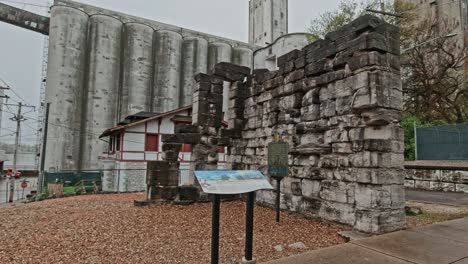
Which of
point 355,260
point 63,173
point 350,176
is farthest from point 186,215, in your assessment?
point 63,173

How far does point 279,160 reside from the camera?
6625mm

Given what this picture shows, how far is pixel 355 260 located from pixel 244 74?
7759 mm

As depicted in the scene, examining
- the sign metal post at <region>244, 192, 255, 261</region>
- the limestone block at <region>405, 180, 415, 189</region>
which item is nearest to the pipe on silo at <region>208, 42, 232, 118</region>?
the limestone block at <region>405, 180, 415, 189</region>

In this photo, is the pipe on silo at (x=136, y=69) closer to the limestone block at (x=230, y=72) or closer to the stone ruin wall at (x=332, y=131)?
the limestone block at (x=230, y=72)

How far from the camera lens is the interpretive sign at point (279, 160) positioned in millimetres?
6508

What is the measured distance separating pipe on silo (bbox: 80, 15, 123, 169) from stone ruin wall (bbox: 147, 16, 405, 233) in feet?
71.5

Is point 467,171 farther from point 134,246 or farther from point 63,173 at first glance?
point 63,173

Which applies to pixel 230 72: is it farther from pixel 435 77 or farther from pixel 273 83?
pixel 435 77

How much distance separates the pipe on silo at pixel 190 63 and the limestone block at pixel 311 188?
26890mm

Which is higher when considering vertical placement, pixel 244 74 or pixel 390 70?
pixel 244 74

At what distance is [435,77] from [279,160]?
16722 mm

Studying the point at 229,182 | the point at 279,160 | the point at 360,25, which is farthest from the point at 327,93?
the point at 229,182

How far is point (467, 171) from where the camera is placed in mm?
9766

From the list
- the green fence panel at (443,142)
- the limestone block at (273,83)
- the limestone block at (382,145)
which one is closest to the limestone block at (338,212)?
the limestone block at (382,145)
